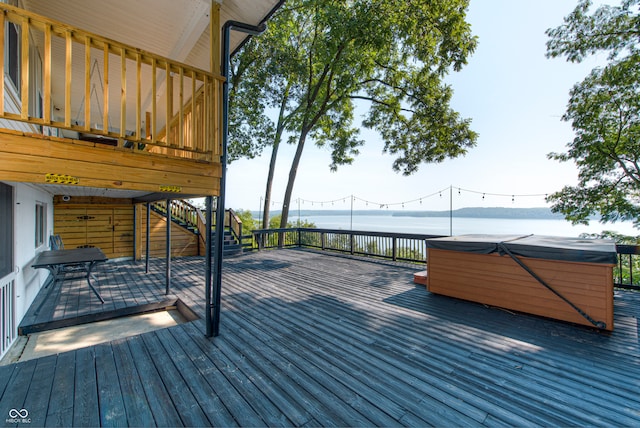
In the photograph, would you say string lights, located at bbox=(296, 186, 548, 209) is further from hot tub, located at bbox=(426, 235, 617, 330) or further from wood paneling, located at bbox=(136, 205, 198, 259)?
wood paneling, located at bbox=(136, 205, 198, 259)

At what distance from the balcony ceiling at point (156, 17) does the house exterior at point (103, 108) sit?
1 cm

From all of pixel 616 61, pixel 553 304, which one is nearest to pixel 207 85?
pixel 553 304

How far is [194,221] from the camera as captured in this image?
9.23 meters

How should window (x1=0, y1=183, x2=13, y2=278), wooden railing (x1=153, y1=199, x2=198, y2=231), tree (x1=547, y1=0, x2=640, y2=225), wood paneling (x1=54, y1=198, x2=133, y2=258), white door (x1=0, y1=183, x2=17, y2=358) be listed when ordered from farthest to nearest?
wooden railing (x1=153, y1=199, x2=198, y2=231) → tree (x1=547, y1=0, x2=640, y2=225) → wood paneling (x1=54, y1=198, x2=133, y2=258) → window (x1=0, y1=183, x2=13, y2=278) → white door (x1=0, y1=183, x2=17, y2=358)

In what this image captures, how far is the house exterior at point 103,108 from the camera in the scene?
1.76 m

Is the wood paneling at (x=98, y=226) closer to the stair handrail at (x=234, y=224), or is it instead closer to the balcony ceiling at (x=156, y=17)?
the stair handrail at (x=234, y=224)

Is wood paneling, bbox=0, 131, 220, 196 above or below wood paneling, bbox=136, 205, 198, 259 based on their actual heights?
above

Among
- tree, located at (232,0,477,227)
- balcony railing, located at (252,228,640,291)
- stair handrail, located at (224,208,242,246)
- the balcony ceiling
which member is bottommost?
balcony railing, located at (252,228,640,291)

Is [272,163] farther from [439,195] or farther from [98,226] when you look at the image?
[439,195]

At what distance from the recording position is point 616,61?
7434 millimetres

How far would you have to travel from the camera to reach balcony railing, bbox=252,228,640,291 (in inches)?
271

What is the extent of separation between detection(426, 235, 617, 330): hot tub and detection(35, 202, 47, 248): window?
693 cm

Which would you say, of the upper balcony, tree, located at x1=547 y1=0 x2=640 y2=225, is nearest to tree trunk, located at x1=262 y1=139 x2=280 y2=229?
the upper balcony

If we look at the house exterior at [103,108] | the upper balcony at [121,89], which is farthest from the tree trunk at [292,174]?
the upper balcony at [121,89]
